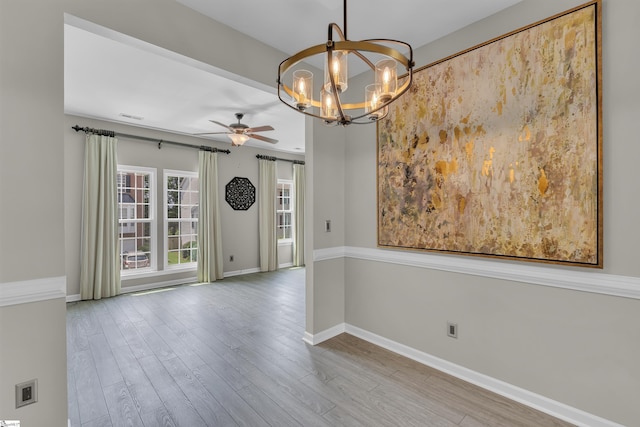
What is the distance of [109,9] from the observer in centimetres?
180

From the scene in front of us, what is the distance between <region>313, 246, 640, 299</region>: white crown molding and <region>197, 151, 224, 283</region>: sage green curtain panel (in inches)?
139

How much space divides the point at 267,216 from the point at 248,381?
472 cm

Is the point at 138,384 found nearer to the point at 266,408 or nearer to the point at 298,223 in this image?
the point at 266,408

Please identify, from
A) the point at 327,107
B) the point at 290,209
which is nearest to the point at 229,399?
the point at 327,107

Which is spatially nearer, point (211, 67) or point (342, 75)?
point (342, 75)

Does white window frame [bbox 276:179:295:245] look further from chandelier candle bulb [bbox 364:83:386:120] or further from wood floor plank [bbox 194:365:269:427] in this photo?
chandelier candle bulb [bbox 364:83:386:120]

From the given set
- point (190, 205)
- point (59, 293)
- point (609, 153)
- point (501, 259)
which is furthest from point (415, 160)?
point (190, 205)

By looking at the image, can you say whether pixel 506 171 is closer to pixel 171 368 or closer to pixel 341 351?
pixel 341 351

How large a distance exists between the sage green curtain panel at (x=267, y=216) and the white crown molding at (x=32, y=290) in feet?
16.8

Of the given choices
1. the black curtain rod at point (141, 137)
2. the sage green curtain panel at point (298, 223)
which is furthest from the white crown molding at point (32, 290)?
the sage green curtain panel at point (298, 223)

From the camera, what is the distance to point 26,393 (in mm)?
1519

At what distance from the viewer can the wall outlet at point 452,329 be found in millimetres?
2413

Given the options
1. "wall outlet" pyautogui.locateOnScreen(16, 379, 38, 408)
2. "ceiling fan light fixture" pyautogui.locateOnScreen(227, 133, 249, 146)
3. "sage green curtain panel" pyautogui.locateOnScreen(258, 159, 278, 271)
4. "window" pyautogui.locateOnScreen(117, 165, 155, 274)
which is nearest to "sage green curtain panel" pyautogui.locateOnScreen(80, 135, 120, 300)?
"window" pyautogui.locateOnScreen(117, 165, 155, 274)

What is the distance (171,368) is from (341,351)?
1562 millimetres
